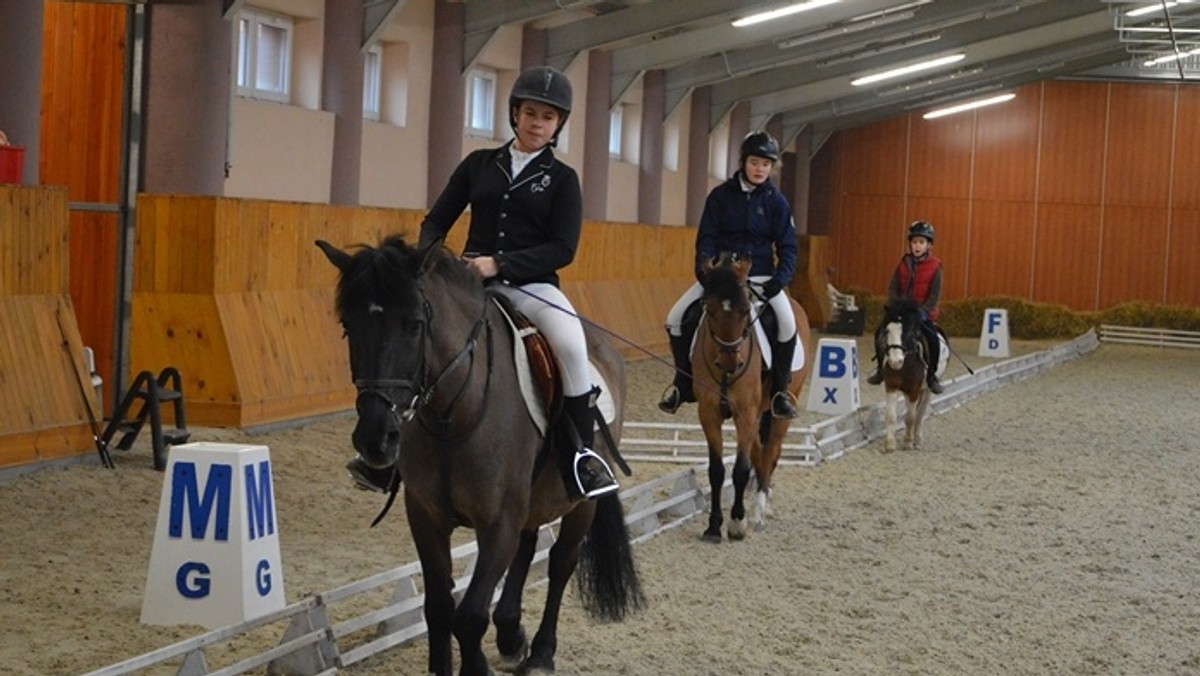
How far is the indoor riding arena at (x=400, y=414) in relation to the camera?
6.42 meters

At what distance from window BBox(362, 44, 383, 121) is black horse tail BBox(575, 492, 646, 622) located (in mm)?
11844

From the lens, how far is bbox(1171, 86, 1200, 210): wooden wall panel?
3572 cm

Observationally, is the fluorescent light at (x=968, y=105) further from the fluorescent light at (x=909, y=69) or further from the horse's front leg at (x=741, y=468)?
the horse's front leg at (x=741, y=468)

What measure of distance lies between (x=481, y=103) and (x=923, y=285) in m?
8.12

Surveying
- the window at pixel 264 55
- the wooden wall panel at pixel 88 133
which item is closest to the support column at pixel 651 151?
the window at pixel 264 55

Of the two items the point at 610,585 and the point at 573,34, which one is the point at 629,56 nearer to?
the point at 573,34

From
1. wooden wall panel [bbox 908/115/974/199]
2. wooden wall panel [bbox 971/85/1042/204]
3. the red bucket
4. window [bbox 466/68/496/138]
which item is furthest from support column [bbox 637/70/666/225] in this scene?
the red bucket

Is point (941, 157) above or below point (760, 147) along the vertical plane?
above

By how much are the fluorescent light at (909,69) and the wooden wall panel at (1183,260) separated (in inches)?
315

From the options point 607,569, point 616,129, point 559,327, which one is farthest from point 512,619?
point 616,129

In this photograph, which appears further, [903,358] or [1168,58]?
[1168,58]

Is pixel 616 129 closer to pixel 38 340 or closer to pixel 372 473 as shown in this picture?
pixel 38 340

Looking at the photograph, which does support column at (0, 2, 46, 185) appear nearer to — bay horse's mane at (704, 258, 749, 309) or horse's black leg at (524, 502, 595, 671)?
bay horse's mane at (704, 258, 749, 309)

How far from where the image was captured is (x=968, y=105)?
36781 millimetres
